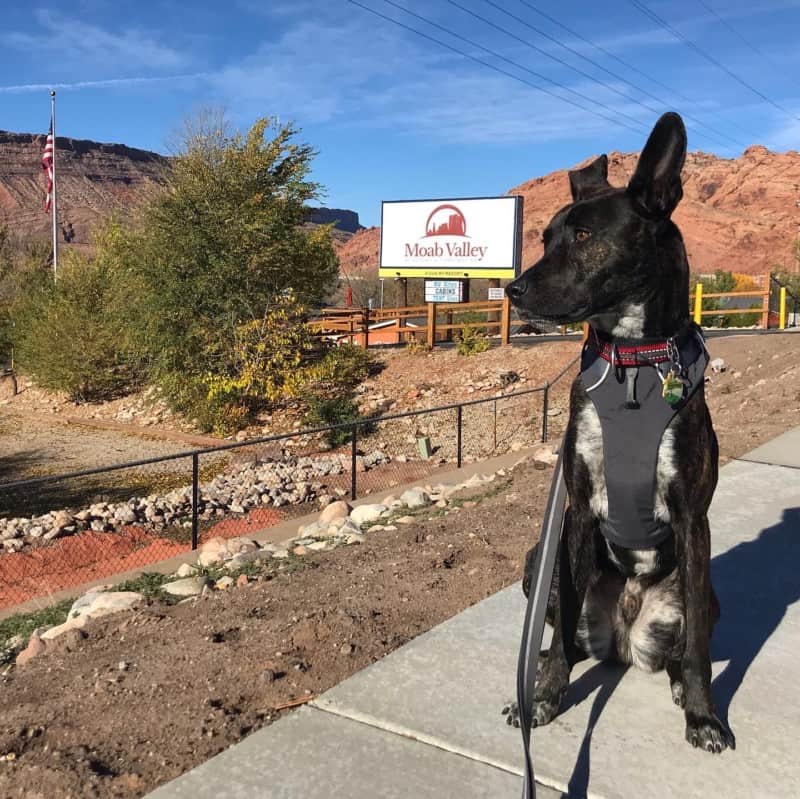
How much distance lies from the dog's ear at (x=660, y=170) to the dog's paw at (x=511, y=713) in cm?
174

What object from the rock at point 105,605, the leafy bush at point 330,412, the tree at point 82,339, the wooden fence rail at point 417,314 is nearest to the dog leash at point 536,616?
the rock at point 105,605

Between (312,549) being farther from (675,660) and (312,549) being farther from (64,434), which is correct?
(64,434)

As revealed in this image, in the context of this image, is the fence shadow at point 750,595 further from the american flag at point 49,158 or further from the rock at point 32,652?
the american flag at point 49,158

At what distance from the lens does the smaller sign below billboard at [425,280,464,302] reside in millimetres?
24531

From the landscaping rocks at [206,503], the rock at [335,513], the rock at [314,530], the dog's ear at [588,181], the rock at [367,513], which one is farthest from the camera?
the landscaping rocks at [206,503]

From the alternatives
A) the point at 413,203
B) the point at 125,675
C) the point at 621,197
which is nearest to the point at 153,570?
the point at 125,675

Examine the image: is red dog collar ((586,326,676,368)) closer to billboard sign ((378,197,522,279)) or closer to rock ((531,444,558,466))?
rock ((531,444,558,466))

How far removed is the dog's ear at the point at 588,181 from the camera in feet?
9.33

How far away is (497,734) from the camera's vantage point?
282 cm

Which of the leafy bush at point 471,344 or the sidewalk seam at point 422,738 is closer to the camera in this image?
the sidewalk seam at point 422,738

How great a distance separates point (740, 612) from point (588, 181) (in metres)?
2.29

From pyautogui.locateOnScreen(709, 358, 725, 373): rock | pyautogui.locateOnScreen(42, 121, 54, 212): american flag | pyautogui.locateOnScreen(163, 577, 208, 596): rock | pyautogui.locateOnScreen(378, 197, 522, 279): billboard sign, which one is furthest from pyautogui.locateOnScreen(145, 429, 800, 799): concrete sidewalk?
pyautogui.locateOnScreen(42, 121, 54, 212): american flag

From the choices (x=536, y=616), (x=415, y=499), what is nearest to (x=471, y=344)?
(x=415, y=499)

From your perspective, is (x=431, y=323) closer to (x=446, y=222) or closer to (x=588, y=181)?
(x=446, y=222)
